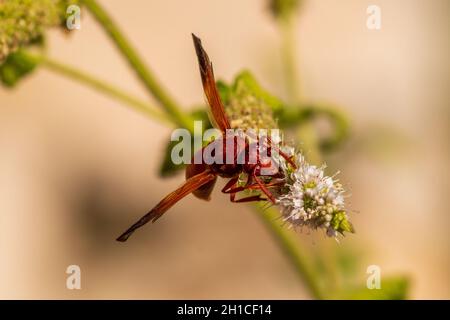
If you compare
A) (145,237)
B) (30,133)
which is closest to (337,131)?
(145,237)

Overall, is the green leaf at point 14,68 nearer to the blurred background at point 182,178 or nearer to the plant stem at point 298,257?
the plant stem at point 298,257

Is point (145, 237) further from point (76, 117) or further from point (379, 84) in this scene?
point (379, 84)

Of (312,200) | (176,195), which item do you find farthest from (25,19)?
(312,200)

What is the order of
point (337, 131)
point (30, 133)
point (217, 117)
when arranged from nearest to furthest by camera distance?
point (217, 117)
point (337, 131)
point (30, 133)

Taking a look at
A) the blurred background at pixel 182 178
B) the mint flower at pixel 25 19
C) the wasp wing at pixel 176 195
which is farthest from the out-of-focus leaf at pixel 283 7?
the wasp wing at pixel 176 195

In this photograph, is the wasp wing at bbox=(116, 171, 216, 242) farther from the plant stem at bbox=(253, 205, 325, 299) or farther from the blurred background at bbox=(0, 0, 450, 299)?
the blurred background at bbox=(0, 0, 450, 299)

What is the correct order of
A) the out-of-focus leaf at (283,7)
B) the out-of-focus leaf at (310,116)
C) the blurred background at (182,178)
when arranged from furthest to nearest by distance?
1. the blurred background at (182,178)
2. the out-of-focus leaf at (283,7)
3. the out-of-focus leaf at (310,116)

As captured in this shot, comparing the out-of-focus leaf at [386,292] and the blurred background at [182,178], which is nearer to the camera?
the out-of-focus leaf at [386,292]
